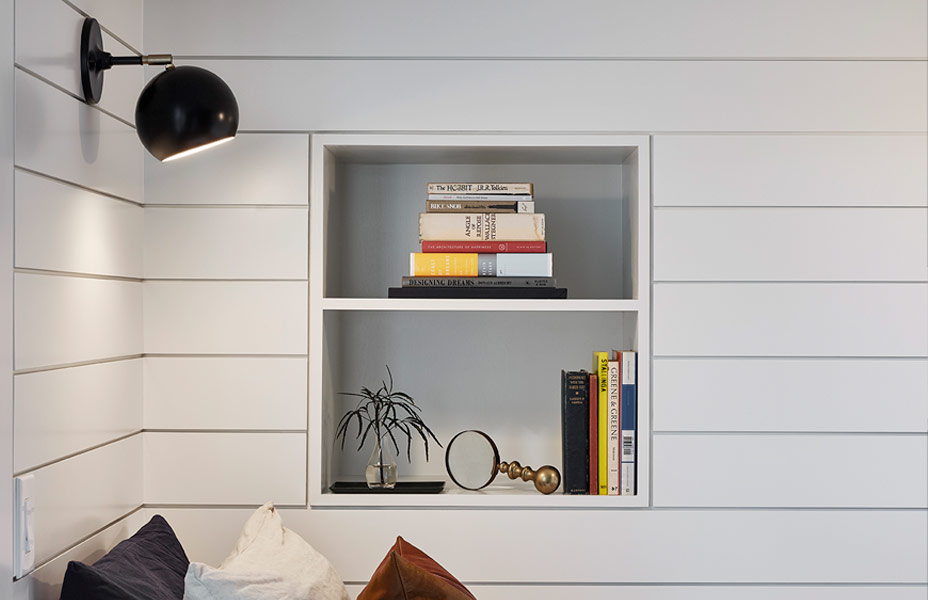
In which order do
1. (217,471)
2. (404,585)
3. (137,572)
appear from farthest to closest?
(217,471) < (137,572) < (404,585)

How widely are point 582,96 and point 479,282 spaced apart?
1.86 ft

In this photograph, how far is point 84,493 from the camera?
1786mm

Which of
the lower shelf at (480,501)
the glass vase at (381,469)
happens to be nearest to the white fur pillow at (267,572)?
the lower shelf at (480,501)

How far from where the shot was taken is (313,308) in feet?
7.09

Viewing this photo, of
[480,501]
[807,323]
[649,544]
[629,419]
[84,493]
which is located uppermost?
[807,323]

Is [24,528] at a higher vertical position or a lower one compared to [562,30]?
lower

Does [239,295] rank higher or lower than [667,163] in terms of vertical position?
lower

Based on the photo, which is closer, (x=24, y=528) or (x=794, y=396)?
(x=24, y=528)

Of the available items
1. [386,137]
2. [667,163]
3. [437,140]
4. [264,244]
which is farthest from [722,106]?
[264,244]

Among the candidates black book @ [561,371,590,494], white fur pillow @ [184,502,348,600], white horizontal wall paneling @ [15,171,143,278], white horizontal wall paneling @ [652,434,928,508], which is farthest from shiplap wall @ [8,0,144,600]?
white horizontal wall paneling @ [652,434,928,508]

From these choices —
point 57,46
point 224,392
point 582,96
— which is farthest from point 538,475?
point 57,46

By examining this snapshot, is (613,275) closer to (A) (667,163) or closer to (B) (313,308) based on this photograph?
(A) (667,163)

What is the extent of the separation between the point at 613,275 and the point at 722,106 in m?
0.59

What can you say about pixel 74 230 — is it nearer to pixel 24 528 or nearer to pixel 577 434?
pixel 24 528
